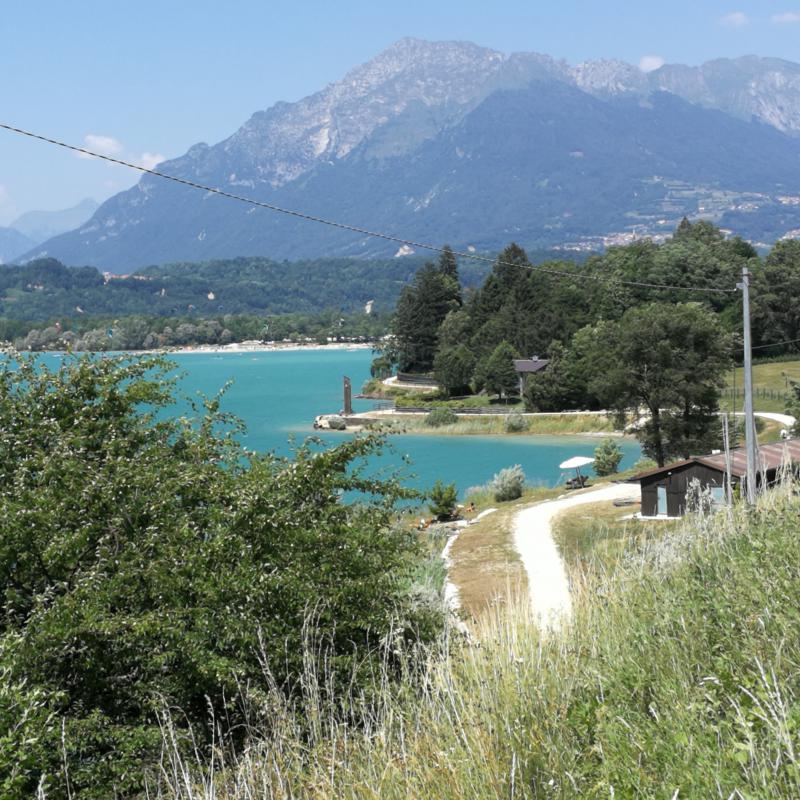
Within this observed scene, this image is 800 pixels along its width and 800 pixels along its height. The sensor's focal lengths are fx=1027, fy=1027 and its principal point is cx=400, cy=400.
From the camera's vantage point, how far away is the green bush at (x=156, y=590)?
607 cm

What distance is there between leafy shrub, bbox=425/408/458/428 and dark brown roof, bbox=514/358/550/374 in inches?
250

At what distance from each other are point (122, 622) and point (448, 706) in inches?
102

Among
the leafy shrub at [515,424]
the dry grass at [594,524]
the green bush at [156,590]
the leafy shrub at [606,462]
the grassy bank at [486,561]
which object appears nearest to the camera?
the green bush at [156,590]

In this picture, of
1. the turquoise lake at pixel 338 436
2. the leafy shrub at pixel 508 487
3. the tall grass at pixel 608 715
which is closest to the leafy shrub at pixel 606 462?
the turquoise lake at pixel 338 436

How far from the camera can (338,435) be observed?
68.8 metres

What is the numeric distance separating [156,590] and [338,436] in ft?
198

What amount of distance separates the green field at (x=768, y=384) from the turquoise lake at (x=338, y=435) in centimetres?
760

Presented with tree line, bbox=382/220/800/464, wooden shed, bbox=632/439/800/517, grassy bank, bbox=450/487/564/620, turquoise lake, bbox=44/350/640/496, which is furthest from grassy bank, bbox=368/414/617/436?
wooden shed, bbox=632/439/800/517

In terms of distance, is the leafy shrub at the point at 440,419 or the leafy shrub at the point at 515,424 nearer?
the leafy shrub at the point at 515,424

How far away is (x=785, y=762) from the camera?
10.6ft

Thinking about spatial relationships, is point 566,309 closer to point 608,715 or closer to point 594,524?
point 594,524

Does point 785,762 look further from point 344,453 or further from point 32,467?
point 32,467

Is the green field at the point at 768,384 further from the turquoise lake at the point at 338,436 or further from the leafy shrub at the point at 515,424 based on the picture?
the leafy shrub at the point at 515,424

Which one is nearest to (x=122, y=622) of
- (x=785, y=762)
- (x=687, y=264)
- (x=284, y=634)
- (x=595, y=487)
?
(x=284, y=634)
